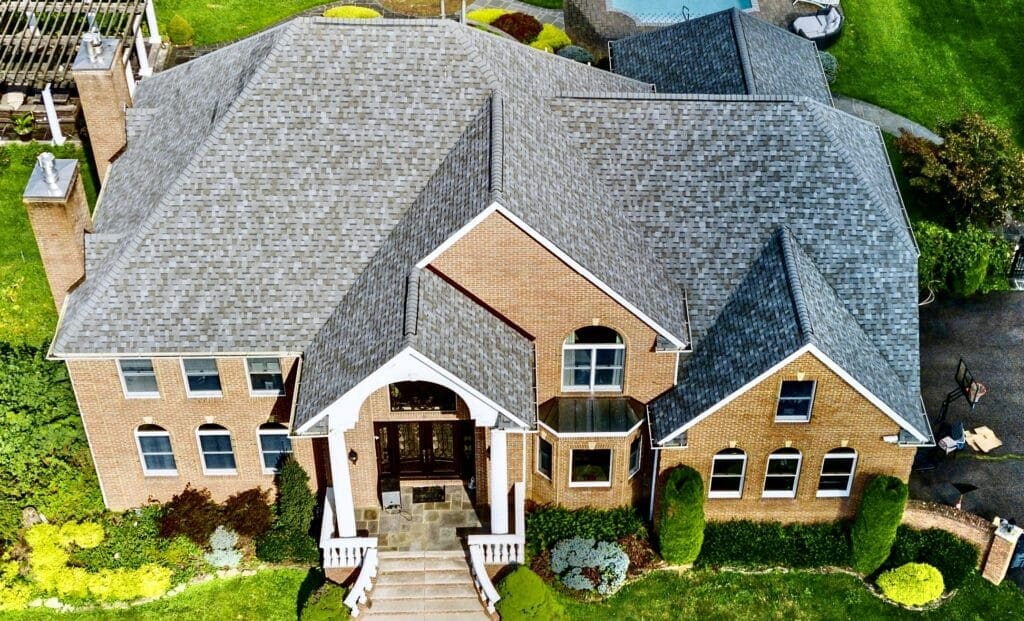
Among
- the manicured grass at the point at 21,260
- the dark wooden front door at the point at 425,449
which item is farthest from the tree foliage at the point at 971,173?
the manicured grass at the point at 21,260

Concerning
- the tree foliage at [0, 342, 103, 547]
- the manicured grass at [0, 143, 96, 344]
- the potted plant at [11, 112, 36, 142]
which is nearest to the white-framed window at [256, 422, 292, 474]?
the tree foliage at [0, 342, 103, 547]

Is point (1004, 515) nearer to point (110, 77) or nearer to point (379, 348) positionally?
point (379, 348)

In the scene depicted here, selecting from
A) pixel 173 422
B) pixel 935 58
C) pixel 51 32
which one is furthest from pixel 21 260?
pixel 935 58

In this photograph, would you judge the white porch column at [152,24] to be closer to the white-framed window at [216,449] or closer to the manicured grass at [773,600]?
the white-framed window at [216,449]

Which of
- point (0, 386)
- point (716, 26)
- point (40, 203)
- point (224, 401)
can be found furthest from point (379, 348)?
point (716, 26)

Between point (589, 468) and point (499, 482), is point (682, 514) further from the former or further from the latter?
point (499, 482)

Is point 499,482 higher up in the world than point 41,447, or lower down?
higher up

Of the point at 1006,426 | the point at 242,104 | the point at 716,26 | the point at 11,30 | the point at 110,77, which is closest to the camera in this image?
the point at 242,104
